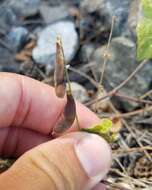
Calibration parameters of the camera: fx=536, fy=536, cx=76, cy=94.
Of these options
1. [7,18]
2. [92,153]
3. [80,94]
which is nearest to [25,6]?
[7,18]

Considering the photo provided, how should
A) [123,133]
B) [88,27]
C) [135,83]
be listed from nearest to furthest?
[123,133] → [135,83] → [88,27]

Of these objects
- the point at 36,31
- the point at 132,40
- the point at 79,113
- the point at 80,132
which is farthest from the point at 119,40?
the point at 80,132

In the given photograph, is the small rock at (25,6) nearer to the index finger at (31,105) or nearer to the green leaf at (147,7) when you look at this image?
the index finger at (31,105)

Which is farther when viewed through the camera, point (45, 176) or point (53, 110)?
point (53, 110)

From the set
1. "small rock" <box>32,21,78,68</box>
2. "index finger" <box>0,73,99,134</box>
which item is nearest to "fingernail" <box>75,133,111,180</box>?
"index finger" <box>0,73,99,134</box>

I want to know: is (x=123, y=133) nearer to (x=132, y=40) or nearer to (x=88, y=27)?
(x=132, y=40)
